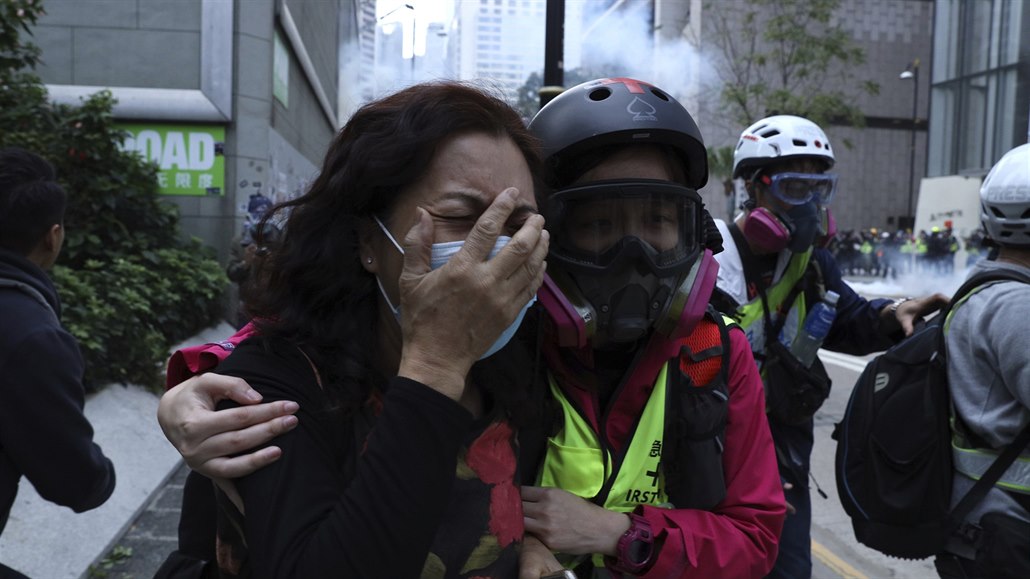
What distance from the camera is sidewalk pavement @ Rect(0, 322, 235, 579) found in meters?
4.06

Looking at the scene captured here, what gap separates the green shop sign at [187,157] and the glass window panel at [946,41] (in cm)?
2937

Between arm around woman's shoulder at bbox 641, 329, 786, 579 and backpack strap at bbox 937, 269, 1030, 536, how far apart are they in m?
0.92

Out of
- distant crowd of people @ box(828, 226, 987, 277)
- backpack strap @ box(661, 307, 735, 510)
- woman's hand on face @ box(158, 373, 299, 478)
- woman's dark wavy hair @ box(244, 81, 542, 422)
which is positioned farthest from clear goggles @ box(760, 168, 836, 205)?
distant crowd of people @ box(828, 226, 987, 277)

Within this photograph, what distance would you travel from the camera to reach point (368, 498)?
3.97 ft

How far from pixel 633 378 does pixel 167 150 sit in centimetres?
976

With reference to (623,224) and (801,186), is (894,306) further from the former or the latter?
(623,224)

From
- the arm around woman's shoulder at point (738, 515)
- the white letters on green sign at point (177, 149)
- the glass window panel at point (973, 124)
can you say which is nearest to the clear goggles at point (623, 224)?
the arm around woman's shoulder at point (738, 515)

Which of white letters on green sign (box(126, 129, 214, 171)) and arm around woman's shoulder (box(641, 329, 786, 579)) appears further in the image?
white letters on green sign (box(126, 129, 214, 171))

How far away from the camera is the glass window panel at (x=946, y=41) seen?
1231 inches

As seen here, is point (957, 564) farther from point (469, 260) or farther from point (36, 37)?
point (36, 37)

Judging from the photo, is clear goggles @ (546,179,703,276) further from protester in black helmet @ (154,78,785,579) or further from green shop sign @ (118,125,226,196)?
green shop sign @ (118,125,226,196)

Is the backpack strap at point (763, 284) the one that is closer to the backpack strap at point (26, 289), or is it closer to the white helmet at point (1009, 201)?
the white helmet at point (1009, 201)

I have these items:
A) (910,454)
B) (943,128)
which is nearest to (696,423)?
(910,454)

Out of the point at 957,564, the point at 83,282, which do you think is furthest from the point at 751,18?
the point at 957,564
